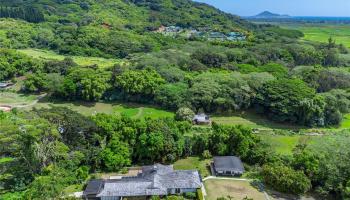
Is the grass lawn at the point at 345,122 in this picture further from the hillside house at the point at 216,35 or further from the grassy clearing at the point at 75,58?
the hillside house at the point at 216,35

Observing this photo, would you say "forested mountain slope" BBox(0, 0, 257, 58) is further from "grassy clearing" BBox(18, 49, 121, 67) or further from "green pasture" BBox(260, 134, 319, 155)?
"green pasture" BBox(260, 134, 319, 155)

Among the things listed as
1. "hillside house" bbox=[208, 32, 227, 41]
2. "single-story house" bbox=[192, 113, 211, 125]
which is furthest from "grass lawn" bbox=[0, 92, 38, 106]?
"hillside house" bbox=[208, 32, 227, 41]

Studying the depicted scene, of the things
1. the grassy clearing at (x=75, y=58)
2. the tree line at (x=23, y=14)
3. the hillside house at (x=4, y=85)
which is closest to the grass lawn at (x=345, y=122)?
the grassy clearing at (x=75, y=58)

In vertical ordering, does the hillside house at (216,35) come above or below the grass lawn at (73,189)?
above

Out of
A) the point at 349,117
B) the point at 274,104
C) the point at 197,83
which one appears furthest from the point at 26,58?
the point at 349,117

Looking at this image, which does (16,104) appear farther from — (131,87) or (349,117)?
(349,117)

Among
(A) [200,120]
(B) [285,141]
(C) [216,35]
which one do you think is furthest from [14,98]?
(C) [216,35]

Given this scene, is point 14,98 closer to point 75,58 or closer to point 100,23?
point 75,58
